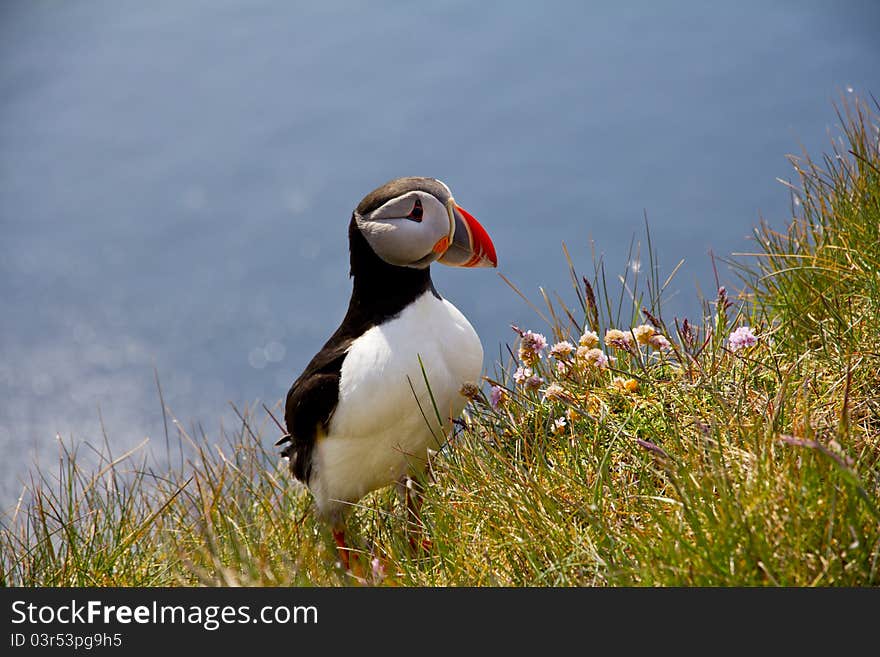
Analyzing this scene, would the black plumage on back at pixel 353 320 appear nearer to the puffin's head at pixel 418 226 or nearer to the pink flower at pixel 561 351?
the puffin's head at pixel 418 226

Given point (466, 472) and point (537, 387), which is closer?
point (466, 472)

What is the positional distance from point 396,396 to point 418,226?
805 millimetres

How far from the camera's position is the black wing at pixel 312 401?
429cm

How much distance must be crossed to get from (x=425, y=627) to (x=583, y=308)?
9.22ft

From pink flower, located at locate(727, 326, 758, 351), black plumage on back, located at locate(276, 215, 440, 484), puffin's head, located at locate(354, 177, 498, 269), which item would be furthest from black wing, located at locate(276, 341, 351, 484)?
pink flower, located at locate(727, 326, 758, 351)

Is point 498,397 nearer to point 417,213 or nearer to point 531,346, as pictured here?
point 531,346

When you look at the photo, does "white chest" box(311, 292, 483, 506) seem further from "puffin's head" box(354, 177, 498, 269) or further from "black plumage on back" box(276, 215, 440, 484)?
"puffin's head" box(354, 177, 498, 269)

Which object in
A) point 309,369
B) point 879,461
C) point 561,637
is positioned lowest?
point 561,637

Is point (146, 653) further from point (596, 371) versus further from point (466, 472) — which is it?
point (596, 371)

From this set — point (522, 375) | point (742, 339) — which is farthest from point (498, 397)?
point (742, 339)

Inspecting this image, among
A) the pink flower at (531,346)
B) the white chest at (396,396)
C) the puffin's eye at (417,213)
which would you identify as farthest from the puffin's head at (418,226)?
the pink flower at (531,346)

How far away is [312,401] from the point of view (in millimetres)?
4324

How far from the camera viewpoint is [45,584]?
13.4ft

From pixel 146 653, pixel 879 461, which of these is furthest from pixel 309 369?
pixel 879 461
